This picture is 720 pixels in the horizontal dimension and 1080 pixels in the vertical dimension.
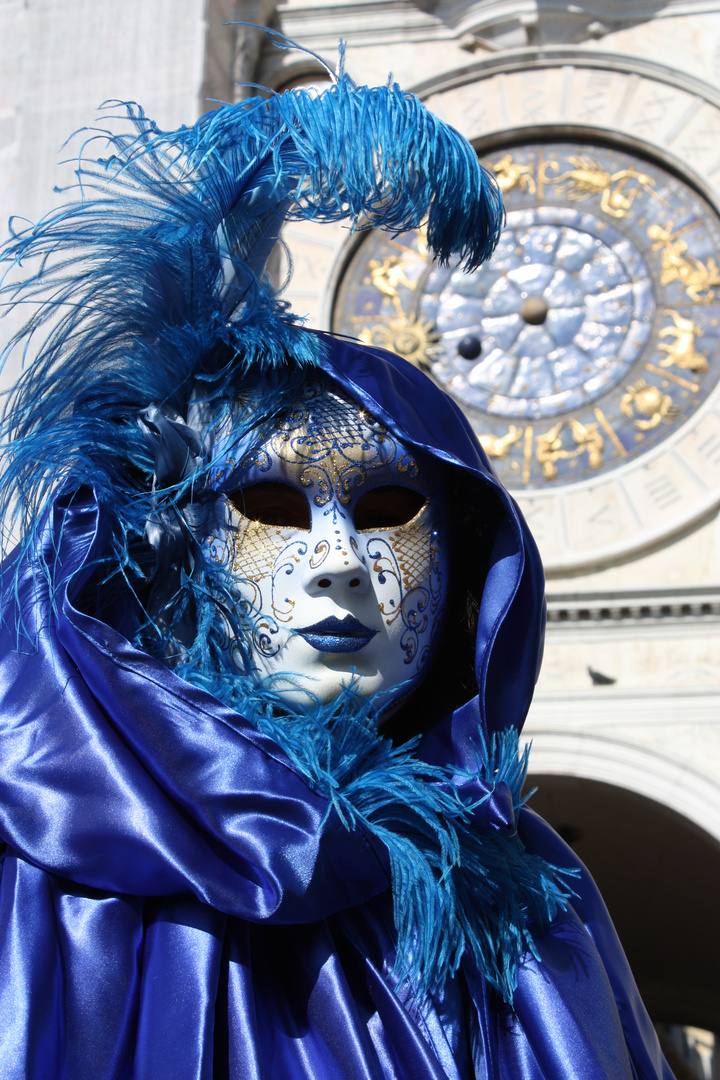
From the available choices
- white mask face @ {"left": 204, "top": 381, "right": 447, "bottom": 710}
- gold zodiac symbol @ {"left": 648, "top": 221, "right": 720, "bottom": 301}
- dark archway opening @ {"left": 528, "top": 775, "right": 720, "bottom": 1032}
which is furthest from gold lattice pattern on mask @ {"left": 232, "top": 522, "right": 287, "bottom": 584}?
gold zodiac symbol @ {"left": 648, "top": 221, "right": 720, "bottom": 301}

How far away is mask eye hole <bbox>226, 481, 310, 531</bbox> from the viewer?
107 cm

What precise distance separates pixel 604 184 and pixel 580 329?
1.79 ft

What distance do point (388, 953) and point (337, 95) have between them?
Result: 0.68m

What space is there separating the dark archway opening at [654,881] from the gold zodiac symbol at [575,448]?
3.45ft

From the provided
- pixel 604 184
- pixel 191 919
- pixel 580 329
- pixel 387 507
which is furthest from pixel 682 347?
pixel 191 919

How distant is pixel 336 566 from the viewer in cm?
101

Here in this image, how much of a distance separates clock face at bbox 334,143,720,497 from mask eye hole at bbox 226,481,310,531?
10.5 ft

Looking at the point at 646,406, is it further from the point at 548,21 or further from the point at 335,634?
the point at 335,634

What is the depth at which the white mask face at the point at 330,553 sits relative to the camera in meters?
1.03

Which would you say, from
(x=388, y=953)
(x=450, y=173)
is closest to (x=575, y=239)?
(x=450, y=173)

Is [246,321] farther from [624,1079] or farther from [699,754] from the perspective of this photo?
[699,754]

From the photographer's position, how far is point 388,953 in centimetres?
96

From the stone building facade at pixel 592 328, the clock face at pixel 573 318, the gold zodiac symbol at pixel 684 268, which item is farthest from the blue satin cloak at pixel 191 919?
the gold zodiac symbol at pixel 684 268

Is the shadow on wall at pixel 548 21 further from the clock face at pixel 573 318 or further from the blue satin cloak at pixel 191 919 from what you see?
the blue satin cloak at pixel 191 919
